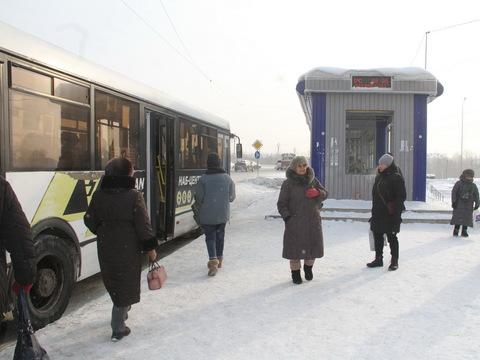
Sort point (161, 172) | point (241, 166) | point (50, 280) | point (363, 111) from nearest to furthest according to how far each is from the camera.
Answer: point (50, 280) → point (161, 172) → point (363, 111) → point (241, 166)

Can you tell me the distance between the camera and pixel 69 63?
18.1 feet

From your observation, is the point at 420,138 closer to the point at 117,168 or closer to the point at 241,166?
the point at 117,168

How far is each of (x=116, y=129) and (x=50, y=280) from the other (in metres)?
2.38

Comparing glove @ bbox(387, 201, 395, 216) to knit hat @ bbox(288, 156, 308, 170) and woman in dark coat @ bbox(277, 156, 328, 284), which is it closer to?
woman in dark coat @ bbox(277, 156, 328, 284)

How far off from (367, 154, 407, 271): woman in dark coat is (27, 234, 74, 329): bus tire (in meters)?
4.14

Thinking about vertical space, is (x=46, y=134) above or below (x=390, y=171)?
above

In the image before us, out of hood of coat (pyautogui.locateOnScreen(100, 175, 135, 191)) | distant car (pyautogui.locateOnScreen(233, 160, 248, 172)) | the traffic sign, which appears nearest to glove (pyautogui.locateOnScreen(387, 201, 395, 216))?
hood of coat (pyautogui.locateOnScreen(100, 175, 135, 191))

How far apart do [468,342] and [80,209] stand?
4144mm

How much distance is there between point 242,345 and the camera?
14.1ft

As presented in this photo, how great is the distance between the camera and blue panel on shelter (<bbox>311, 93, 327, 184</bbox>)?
14000 mm

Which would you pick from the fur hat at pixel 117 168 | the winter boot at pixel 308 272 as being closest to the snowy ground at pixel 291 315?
the winter boot at pixel 308 272

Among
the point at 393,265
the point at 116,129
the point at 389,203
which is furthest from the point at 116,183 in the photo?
the point at 393,265

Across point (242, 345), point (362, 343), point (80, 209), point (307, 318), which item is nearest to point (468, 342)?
point (362, 343)

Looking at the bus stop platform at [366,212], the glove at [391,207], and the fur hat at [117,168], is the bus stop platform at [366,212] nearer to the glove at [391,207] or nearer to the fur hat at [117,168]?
the glove at [391,207]
